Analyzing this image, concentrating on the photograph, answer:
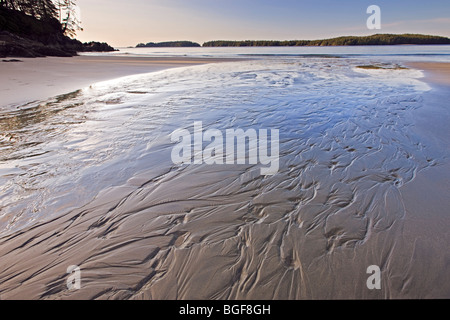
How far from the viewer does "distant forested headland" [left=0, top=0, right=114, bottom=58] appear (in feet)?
75.7

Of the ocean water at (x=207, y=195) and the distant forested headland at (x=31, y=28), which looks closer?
the ocean water at (x=207, y=195)

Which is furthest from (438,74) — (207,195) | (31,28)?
(31,28)

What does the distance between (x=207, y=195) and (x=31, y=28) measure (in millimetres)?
47687

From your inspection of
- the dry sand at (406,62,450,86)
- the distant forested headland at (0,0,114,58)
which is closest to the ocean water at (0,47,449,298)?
the dry sand at (406,62,450,86)

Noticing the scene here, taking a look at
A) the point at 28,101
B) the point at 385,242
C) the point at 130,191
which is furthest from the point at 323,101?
the point at 28,101

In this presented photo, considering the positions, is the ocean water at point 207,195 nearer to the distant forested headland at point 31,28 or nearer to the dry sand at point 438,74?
the dry sand at point 438,74

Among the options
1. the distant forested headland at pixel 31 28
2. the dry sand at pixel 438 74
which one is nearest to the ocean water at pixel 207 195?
the dry sand at pixel 438 74

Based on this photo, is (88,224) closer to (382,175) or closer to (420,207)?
(420,207)

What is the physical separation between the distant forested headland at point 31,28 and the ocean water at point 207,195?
948 inches

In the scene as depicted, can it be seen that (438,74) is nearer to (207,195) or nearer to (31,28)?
(207,195)

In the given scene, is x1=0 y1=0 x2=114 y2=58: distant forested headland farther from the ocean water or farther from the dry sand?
the dry sand

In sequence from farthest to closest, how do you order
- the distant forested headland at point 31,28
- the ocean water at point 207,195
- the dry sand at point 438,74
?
the distant forested headland at point 31,28, the dry sand at point 438,74, the ocean water at point 207,195

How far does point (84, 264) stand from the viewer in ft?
7.16

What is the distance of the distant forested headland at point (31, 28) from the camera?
75.7 ft
